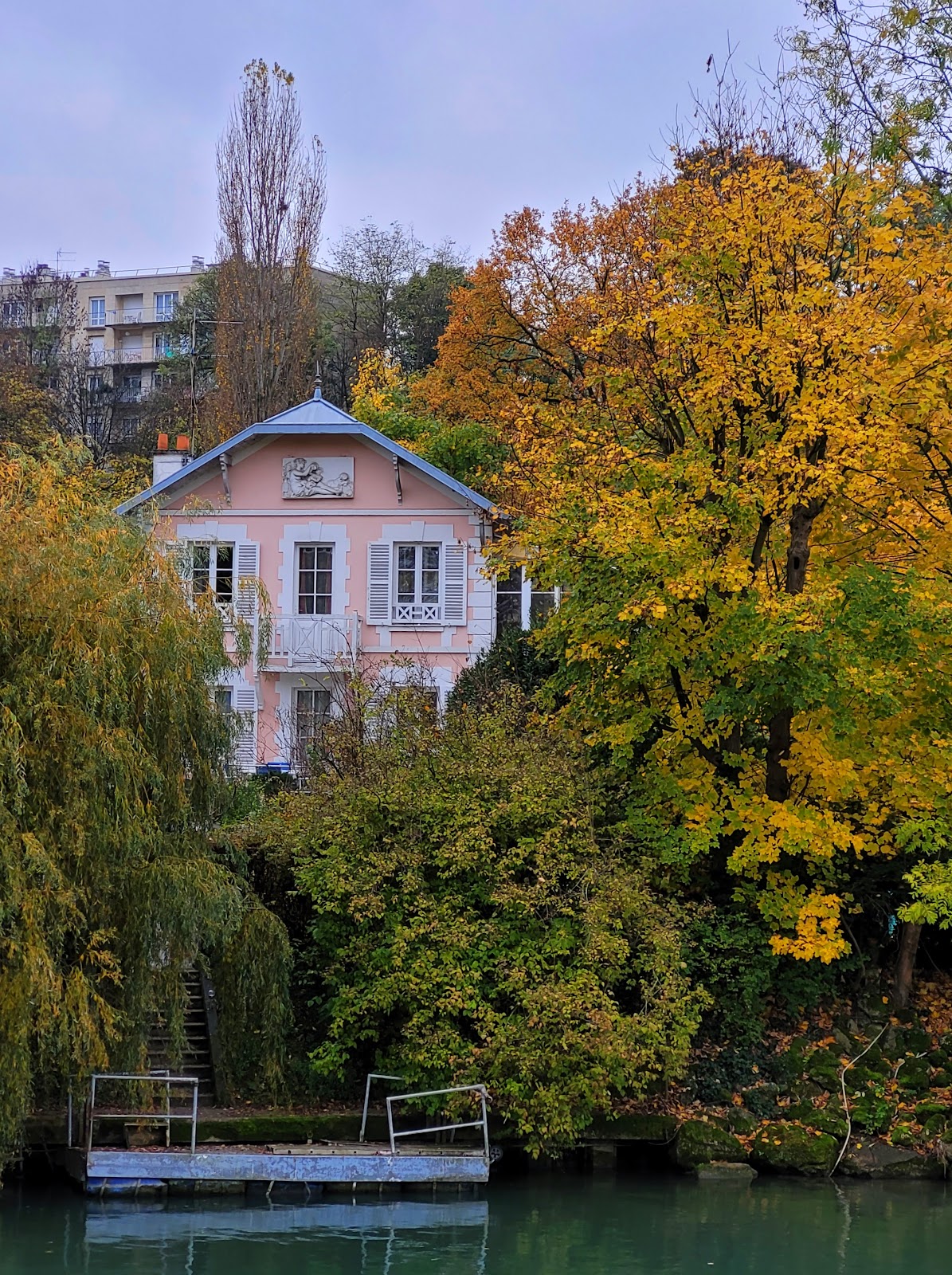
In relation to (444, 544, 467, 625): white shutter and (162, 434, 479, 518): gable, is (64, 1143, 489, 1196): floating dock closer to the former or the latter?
(444, 544, 467, 625): white shutter

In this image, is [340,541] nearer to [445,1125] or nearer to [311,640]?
[311,640]

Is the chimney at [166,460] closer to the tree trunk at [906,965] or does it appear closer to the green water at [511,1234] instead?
the green water at [511,1234]

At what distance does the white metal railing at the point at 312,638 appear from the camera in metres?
Result: 28.4

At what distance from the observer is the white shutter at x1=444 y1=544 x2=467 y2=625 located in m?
29.0

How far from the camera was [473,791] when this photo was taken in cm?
1877

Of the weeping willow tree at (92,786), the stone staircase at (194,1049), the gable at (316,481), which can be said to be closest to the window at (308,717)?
the gable at (316,481)

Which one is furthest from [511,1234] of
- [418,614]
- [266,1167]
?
[418,614]

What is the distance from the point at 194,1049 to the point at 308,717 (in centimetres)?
915

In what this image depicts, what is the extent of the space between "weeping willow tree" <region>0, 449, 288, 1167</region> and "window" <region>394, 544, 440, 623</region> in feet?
40.6

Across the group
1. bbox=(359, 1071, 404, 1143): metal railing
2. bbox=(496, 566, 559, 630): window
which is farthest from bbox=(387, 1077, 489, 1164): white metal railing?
bbox=(496, 566, 559, 630): window

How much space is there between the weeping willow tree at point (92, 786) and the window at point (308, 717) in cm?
657

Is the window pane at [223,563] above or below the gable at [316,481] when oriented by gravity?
below

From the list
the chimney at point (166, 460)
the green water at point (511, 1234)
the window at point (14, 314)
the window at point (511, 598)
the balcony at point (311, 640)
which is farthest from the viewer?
the window at point (14, 314)

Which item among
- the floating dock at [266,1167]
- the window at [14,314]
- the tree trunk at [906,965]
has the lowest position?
the floating dock at [266,1167]
